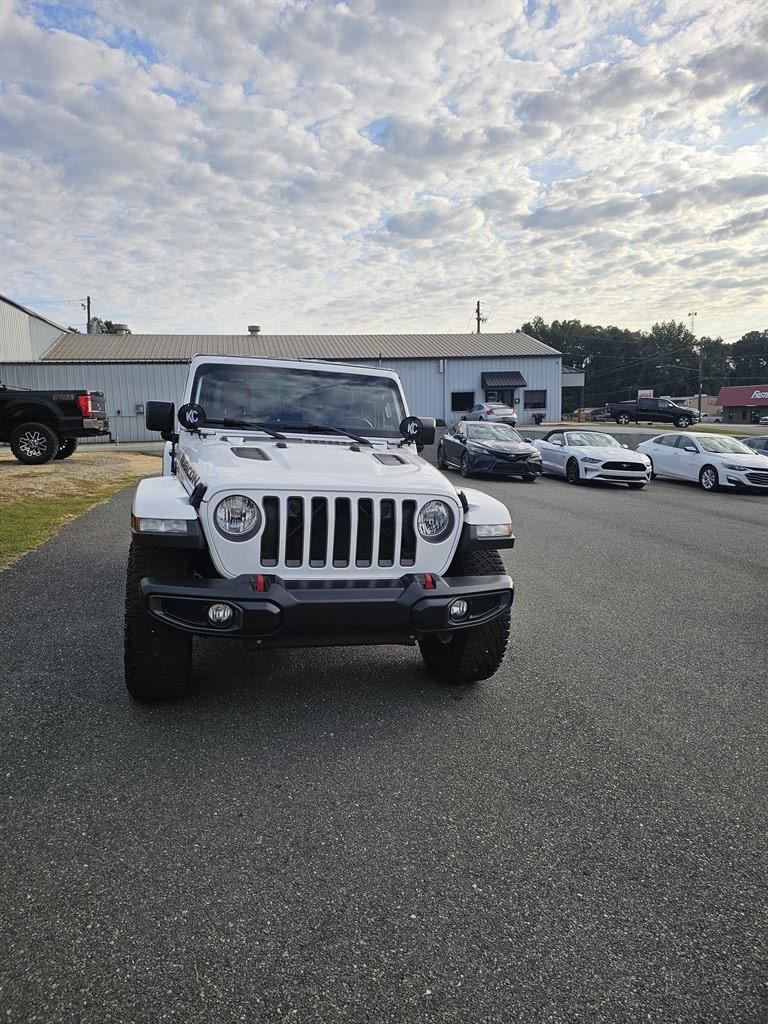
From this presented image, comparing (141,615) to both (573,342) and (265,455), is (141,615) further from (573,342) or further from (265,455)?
(573,342)

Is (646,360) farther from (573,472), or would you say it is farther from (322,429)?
(322,429)

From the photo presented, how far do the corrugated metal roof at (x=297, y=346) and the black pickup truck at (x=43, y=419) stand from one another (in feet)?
73.5

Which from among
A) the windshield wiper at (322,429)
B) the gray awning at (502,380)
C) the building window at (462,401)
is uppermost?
the gray awning at (502,380)

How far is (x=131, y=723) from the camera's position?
10.9ft

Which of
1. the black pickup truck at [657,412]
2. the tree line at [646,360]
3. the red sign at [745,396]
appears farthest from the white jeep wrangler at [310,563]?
→ the tree line at [646,360]

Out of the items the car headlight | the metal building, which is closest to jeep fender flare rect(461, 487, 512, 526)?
the car headlight

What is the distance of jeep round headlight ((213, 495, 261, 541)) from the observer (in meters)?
3.27

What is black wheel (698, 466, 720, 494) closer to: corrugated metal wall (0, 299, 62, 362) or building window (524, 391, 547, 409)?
building window (524, 391, 547, 409)

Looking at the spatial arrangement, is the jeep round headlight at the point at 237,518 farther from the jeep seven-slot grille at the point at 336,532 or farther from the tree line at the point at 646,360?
the tree line at the point at 646,360

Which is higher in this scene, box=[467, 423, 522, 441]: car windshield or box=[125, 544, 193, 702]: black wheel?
box=[467, 423, 522, 441]: car windshield

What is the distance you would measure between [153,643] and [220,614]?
1.57ft

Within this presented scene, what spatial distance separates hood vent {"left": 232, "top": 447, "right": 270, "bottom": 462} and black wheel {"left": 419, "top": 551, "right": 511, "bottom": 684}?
1263 millimetres

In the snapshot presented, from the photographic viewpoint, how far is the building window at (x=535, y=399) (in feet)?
136

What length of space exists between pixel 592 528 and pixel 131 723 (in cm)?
792
